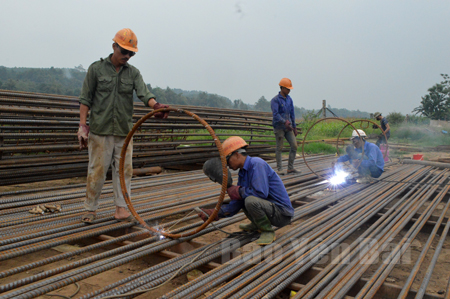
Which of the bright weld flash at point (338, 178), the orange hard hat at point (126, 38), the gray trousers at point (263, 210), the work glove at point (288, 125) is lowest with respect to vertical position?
the bright weld flash at point (338, 178)

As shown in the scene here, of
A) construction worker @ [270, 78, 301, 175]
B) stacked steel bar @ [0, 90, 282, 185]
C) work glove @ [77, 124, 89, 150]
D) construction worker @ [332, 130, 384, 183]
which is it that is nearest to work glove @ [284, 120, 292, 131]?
construction worker @ [270, 78, 301, 175]

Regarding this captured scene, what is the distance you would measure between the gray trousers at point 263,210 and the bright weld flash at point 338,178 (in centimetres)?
332

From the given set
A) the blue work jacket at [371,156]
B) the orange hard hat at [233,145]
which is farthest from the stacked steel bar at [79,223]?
the blue work jacket at [371,156]

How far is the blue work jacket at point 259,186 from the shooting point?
296 centimetres

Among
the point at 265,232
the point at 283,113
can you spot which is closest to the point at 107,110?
the point at 265,232

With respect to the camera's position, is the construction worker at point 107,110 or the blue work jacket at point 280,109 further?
the blue work jacket at point 280,109

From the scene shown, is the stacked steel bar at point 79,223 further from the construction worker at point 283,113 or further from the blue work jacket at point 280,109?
the blue work jacket at point 280,109

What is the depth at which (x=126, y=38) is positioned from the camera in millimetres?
3119

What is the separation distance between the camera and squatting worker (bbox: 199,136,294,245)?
2943 millimetres

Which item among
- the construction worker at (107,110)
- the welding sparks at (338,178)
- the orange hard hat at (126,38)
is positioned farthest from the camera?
the welding sparks at (338,178)

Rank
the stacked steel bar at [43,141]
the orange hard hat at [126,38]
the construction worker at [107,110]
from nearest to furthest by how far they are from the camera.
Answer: the orange hard hat at [126,38] < the construction worker at [107,110] < the stacked steel bar at [43,141]

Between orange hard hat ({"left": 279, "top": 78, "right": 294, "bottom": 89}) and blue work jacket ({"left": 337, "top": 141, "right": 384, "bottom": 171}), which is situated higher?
orange hard hat ({"left": 279, "top": 78, "right": 294, "bottom": 89})

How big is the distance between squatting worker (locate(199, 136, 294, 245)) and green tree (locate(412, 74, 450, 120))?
27.7m

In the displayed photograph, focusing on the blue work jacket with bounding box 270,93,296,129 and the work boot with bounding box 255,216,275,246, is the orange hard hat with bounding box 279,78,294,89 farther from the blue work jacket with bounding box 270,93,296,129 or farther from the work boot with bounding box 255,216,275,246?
the work boot with bounding box 255,216,275,246
